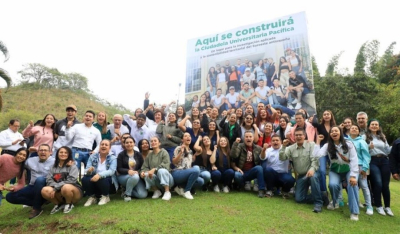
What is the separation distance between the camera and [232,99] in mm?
11172

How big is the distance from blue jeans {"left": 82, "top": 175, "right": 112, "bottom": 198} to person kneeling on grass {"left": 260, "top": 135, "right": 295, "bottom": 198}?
3.34m

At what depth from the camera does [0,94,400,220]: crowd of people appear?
4941 millimetres

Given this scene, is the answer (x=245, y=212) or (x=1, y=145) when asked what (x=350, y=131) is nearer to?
(x=245, y=212)

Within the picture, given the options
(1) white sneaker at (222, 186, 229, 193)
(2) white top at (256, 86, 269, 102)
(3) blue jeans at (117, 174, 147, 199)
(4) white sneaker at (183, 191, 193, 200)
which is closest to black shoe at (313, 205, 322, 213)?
(1) white sneaker at (222, 186, 229, 193)

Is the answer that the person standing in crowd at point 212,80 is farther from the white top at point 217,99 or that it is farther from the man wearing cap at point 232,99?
the man wearing cap at point 232,99

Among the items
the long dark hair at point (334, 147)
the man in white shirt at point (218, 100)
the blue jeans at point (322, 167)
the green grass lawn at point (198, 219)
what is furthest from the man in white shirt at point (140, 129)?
the man in white shirt at point (218, 100)

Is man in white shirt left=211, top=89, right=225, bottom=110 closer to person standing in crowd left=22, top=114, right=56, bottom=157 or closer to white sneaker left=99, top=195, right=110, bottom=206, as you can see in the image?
person standing in crowd left=22, top=114, right=56, bottom=157

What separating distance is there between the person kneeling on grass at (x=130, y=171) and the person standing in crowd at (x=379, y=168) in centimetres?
471

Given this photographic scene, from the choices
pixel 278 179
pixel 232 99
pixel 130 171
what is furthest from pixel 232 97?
pixel 130 171

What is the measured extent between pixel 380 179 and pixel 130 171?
16.5ft

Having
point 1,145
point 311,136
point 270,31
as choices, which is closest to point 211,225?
point 311,136

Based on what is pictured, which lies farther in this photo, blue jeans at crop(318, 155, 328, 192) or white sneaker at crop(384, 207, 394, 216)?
blue jeans at crop(318, 155, 328, 192)

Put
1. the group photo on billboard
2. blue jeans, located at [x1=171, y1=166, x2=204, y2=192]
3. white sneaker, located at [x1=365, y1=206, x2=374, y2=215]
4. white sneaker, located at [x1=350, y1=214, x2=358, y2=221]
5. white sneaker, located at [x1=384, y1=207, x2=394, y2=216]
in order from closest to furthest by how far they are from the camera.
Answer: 1. white sneaker, located at [x1=350, y1=214, x2=358, y2=221]
2. white sneaker, located at [x1=365, y1=206, x2=374, y2=215]
3. white sneaker, located at [x1=384, y1=207, x2=394, y2=216]
4. blue jeans, located at [x1=171, y1=166, x2=204, y2=192]
5. the group photo on billboard

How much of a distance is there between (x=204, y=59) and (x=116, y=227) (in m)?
9.59
